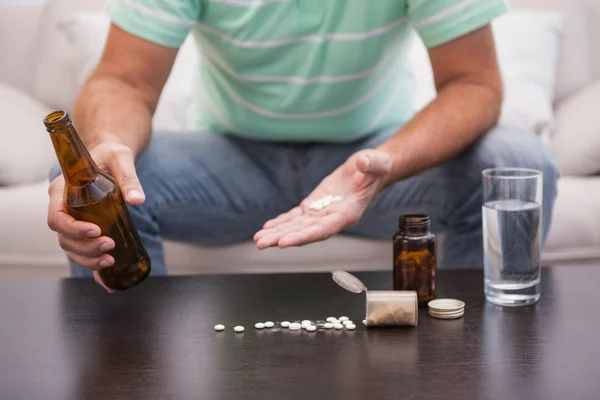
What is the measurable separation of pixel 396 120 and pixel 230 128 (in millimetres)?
340

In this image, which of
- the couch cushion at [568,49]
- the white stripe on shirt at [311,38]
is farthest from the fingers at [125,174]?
the couch cushion at [568,49]

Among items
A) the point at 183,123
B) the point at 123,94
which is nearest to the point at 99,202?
the point at 123,94

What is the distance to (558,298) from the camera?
3.68 ft

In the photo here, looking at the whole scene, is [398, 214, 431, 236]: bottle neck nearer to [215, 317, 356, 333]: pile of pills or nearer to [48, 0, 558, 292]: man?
[215, 317, 356, 333]: pile of pills

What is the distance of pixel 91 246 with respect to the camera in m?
1.07

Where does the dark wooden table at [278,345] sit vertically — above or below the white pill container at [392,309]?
below

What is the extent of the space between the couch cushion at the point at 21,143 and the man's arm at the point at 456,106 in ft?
3.14

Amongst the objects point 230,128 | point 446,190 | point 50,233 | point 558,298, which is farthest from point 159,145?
point 558,298

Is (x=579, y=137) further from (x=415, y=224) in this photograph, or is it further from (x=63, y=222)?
(x=63, y=222)

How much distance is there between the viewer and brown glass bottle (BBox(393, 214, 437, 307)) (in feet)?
3.53

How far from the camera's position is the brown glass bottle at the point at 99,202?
40.7 inches

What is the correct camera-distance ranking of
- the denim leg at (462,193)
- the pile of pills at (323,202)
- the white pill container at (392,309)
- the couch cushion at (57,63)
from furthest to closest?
the couch cushion at (57,63)
the denim leg at (462,193)
the pile of pills at (323,202)
the white pill container at (392,309)

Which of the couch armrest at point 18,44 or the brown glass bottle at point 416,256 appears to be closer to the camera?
the brown glass bottle at point 416,256

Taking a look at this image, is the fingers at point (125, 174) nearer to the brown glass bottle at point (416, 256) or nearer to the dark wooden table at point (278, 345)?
the dark wooden table at point (278, 345)
